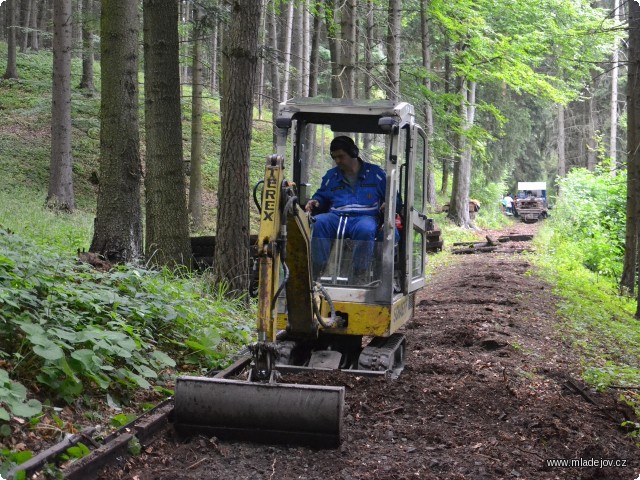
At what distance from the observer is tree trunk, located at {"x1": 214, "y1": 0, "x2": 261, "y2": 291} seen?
414 inches

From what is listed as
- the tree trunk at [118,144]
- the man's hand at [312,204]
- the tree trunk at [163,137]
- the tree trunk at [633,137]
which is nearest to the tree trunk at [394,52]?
the tree trunk at [633,137]

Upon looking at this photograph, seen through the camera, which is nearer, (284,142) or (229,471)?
(229,471)

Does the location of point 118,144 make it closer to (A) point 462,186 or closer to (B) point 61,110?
(B) point 61,110

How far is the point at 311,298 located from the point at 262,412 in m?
1.67

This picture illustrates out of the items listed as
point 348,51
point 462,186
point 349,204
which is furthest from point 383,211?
point 462,186

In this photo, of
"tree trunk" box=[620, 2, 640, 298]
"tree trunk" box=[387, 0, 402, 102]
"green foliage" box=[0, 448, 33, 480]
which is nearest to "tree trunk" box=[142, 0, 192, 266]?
"green foliage" box=[0, 448, 33, 480]

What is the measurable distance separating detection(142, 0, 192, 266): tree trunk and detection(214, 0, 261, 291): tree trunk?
2.41 ft

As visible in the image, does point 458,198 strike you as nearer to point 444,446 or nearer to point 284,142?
point 284,142

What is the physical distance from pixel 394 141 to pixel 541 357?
3.36 metres

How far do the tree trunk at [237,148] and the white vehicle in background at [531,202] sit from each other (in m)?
44.7

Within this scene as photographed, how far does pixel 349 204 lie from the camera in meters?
8.28

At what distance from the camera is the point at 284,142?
830 centimetres

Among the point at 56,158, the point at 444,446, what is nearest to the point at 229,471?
the point at 444,446

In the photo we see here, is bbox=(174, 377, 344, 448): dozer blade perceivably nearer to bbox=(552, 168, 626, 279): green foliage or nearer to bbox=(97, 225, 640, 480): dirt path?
bbox=(97, 225, 640, 480): dirt path
